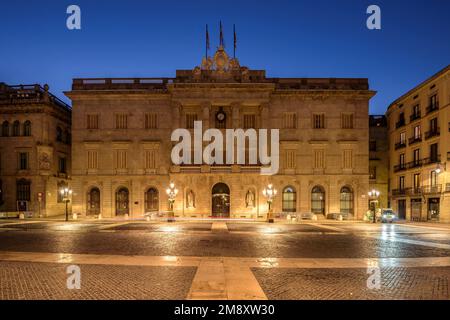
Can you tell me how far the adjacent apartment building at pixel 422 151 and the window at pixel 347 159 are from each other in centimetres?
815

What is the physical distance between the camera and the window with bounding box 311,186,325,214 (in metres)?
41.6

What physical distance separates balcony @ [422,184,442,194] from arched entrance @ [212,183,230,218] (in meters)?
23.1

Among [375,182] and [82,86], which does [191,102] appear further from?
[375,182]

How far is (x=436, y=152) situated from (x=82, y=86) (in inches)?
1690

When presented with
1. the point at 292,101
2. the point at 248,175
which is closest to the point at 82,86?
the point at 248,175

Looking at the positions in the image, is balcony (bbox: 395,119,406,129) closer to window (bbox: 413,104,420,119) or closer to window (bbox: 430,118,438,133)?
window (bbox: 413,104,420,119)

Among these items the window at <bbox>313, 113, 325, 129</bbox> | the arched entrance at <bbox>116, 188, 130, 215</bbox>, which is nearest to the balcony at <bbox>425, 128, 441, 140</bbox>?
the window at <bbox>313, 113, 325, 129</bbox>

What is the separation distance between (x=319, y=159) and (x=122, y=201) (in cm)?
2495

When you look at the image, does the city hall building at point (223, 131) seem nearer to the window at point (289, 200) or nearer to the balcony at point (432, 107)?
the window at point (289, 200)

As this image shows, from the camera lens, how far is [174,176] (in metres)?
39.5

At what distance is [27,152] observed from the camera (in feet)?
139

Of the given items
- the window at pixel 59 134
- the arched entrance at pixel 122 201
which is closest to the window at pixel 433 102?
the arched entrance at pixel 122 201

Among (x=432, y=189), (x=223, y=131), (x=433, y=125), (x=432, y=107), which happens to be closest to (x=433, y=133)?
(x=433, y=125)

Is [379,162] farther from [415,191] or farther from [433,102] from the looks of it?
[433,102]
